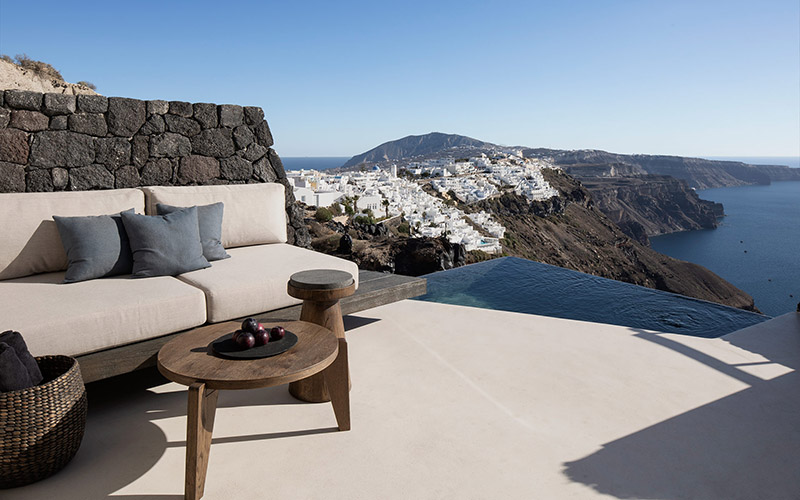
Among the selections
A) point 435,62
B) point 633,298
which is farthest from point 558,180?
point 633,298

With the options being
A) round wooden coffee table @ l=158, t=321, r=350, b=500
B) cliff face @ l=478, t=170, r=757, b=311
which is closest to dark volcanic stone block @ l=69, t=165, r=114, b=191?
round wooden coffee table @ l=158, t=321, r=350, b=500

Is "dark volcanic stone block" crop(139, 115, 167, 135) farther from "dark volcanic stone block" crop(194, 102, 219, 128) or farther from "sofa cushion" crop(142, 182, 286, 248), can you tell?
"sofa cushion" crop(142, 182, 286, 248)

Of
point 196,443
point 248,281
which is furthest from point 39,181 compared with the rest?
point 196,443

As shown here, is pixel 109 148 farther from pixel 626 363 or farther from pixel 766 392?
pixel 766 392

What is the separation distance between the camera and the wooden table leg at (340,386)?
169 cm

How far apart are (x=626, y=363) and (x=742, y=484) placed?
103 cm

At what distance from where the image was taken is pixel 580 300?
12.5 feet

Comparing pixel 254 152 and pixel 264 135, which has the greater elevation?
pixel 264 135

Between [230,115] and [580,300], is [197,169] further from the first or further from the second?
[580,300]

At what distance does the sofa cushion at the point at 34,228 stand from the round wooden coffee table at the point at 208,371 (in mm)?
1305

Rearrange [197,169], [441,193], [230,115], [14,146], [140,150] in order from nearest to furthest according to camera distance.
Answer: [14,146] < [140,150] < [197,169] < [230,115] < [441,193]

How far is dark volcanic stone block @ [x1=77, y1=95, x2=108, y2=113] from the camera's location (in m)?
2.86

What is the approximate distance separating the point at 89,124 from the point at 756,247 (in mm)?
55369

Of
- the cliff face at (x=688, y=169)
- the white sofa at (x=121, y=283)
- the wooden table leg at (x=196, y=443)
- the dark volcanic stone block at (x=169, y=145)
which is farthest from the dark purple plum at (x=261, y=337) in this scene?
the cliff face at (x=688, y=169)
